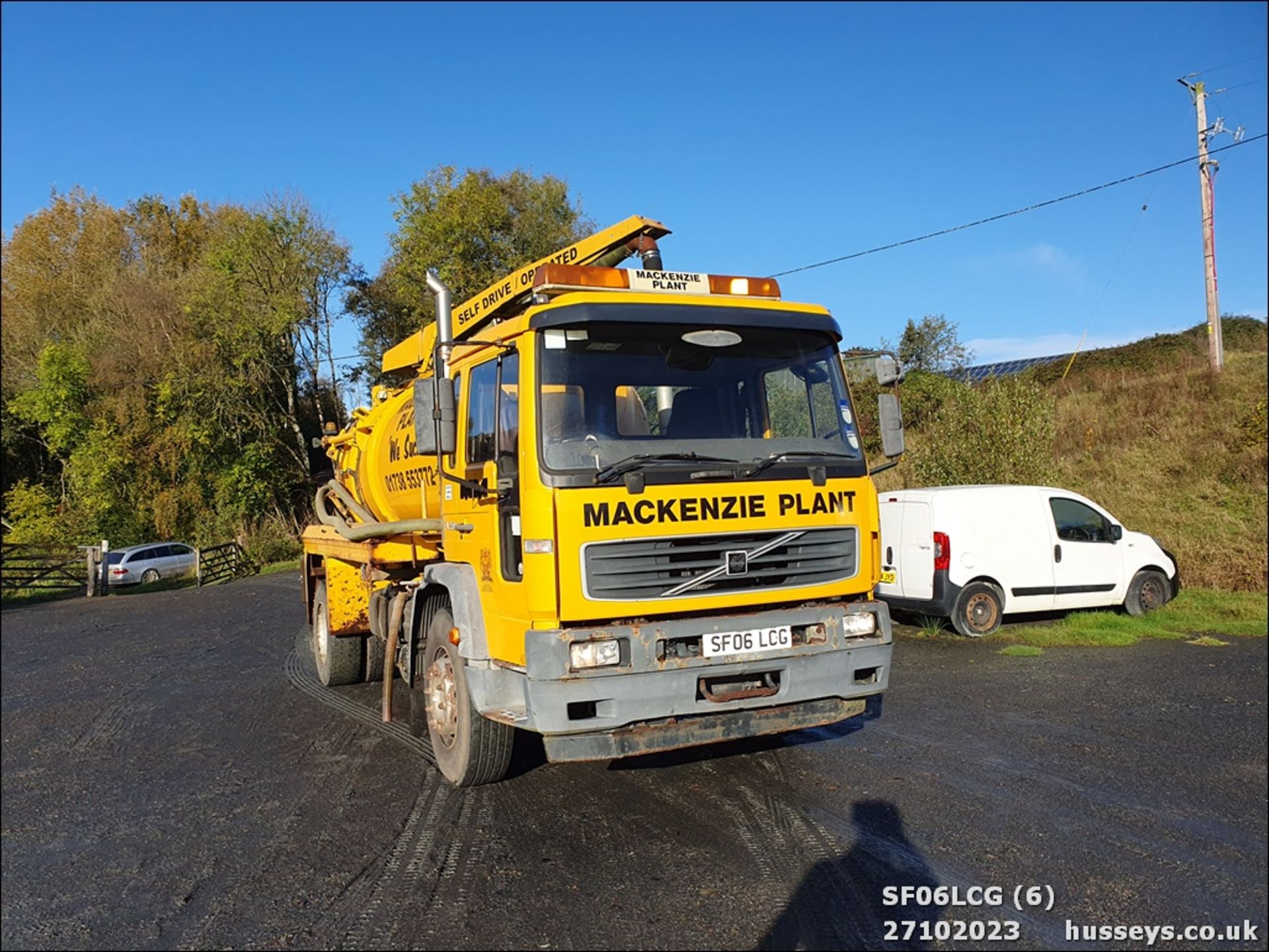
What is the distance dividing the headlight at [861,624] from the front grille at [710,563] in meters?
0.24

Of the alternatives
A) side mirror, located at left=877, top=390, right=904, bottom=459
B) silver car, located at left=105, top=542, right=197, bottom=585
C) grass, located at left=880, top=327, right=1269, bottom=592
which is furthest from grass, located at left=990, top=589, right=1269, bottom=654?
silver car, located at left=105, top=542, right=197, bottom=585

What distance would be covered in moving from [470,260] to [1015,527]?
74.4 ft

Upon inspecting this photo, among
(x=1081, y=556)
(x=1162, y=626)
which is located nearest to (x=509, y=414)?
(x=1081, y=556)

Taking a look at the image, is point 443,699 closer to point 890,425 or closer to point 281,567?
point 890,425

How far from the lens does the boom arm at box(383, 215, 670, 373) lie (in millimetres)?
5449

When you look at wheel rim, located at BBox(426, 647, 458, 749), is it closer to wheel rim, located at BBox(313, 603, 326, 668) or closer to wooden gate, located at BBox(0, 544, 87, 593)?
wooden gate, located at BBox(0, 544, 87, 593)

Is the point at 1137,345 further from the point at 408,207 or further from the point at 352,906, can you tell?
the point at 352,906

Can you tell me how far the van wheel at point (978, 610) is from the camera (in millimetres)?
9703

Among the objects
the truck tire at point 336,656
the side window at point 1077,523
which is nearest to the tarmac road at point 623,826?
the truck tire at point 336,656

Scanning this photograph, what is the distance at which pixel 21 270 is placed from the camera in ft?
91.6

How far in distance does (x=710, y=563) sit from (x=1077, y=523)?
754cm

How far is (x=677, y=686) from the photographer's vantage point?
14.2 ft

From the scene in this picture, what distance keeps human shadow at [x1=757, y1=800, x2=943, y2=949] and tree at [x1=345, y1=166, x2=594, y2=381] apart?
25.1 m

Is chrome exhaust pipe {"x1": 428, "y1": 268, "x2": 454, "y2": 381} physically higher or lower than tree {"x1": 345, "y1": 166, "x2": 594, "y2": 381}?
lower
